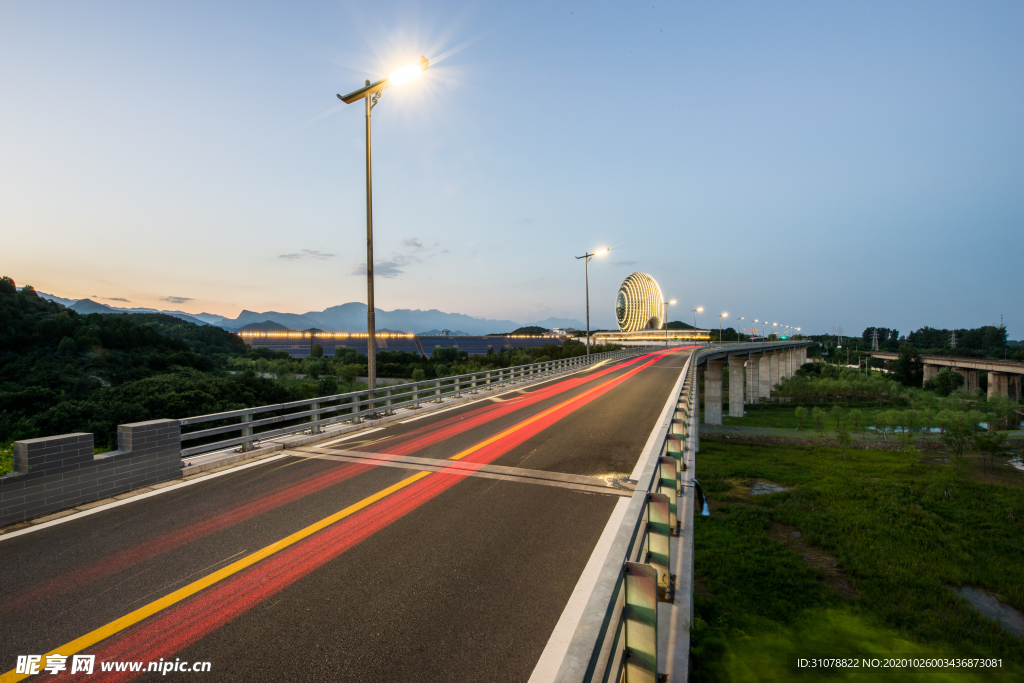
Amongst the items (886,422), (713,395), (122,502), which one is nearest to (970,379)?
(886,422)

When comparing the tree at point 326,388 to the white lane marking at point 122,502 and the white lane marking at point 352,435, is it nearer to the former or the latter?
the white lane marking at point 352,435

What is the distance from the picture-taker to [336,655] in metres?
3.49

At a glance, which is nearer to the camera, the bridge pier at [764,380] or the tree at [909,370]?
the bridge pier at [764,380]

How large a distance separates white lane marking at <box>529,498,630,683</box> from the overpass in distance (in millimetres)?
17

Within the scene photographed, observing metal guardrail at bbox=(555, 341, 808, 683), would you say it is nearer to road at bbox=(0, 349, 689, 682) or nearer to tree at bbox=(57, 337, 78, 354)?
road at bbox=(0, 349, 689, 682)

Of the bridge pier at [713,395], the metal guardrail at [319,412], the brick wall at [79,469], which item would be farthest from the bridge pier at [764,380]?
the brick wall at [79,469]

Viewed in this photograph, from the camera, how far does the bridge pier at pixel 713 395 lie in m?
52.3

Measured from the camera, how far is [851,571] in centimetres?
1134

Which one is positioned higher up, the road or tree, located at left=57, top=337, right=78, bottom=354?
tree, located at left=57, top=337, right=78, bottom=354

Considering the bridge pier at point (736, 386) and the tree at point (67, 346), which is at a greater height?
the tree at point (67, 346)

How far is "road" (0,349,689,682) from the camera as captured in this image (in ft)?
11.6

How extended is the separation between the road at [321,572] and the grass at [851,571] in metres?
3.30

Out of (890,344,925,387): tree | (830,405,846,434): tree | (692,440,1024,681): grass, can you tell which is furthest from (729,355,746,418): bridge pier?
(890,344,925,387): tree

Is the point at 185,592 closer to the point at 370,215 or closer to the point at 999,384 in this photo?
the point at 370,215
